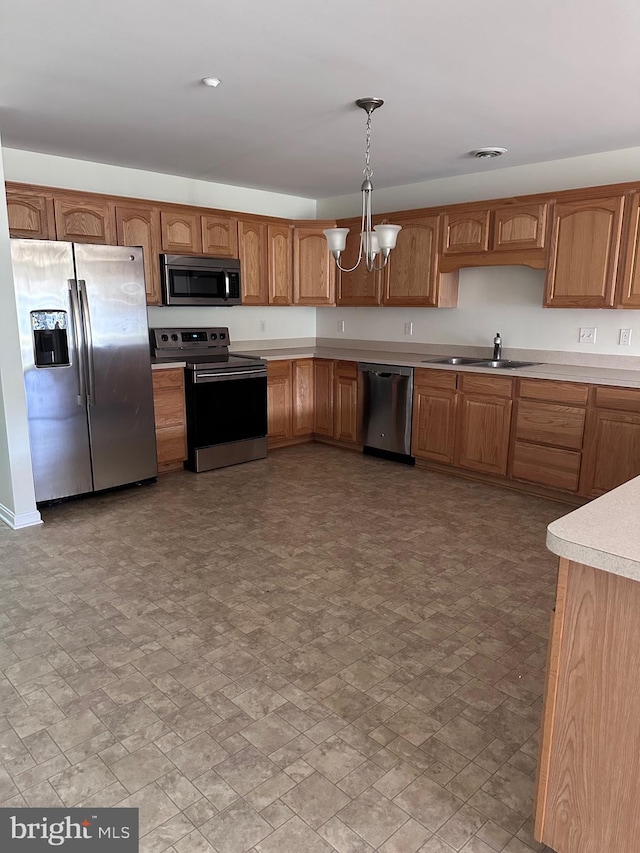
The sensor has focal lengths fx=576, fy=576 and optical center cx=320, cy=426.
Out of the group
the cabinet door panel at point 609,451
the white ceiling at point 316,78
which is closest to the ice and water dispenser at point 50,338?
the white ceiling at point 316,78

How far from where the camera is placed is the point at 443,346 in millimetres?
5262

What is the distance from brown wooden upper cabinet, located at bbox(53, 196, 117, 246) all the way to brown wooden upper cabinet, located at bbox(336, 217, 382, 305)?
221 centimetres

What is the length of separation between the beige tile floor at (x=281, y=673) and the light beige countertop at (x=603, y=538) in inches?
35.4

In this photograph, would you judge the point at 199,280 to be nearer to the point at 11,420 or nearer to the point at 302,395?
the point at 302,395

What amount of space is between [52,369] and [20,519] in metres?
0.99

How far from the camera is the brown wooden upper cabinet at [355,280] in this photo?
5.39m

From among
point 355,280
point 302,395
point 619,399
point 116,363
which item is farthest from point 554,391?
point 116,363

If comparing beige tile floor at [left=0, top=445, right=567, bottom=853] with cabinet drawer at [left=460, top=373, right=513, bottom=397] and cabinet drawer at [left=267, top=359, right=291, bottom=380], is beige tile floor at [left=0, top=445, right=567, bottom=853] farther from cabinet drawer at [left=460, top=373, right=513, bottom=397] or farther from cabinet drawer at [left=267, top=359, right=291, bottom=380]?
cabinet drawer at [left=267, top=359, right=291, bottom=380]

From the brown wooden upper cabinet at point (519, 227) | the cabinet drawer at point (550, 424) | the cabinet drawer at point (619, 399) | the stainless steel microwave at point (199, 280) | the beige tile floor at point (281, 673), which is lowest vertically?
the beige tile floor at point (281, 673)

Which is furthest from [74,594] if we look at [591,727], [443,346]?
[443,346]

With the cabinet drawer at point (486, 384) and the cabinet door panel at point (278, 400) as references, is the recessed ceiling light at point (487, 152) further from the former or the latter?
the cabinet door panel at point (278, 400)

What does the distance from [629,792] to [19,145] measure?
15.9 feet

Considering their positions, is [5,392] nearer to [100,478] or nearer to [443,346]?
[100,478]

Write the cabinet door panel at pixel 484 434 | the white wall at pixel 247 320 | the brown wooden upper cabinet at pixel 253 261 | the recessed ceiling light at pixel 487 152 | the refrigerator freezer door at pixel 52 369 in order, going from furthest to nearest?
the brown wooden upper cabinet at pixel 253 261, the white wall at pixel 247 320, the cabinet door panel at pixel 484 434, the recessed ceiling light at pixel 487 152, the refrigerator freezer door at pixel 52 369
